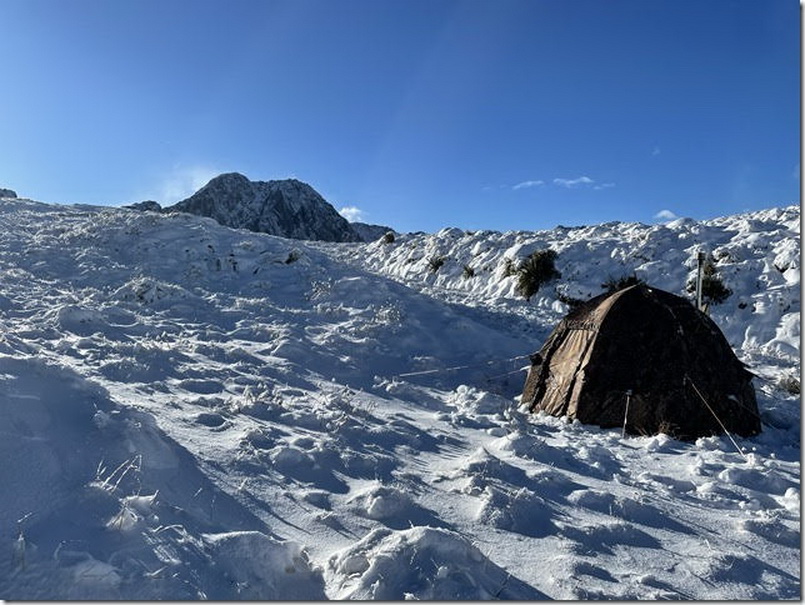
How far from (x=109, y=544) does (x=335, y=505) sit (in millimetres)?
1839

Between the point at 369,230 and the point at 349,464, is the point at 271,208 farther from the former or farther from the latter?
the point at 349,464

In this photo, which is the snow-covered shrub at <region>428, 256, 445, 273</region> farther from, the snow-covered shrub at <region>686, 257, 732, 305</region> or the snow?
the snow-covered shrub at <region>686, 257, 732, 305</region>

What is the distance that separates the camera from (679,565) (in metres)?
4.05

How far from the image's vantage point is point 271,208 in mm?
88062

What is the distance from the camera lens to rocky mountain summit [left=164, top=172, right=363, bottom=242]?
269ft

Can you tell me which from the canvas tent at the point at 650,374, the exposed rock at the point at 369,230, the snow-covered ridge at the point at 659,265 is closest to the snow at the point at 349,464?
the snow-covered ridge at the point at 659,265

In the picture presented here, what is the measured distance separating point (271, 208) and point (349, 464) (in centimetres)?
8674

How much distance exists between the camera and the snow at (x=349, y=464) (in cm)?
363

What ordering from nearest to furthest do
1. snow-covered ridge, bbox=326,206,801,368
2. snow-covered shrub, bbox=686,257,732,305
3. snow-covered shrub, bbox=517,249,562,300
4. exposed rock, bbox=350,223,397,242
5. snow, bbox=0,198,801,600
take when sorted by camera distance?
snow, bbox=0,198,801,600 → snow-covered ridge, bbox=326,206,801,368 → snow-covered shrub, bbox=686,257,732,305 → snow-covered shrub, bbox=517,249,562,300 → exposed rock, bbox=350,223,397,242

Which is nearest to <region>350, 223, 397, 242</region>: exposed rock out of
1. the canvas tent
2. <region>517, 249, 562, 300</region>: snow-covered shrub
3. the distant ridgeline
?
the distant ridgeline

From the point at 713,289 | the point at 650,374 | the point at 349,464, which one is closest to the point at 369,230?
the point at 713,289

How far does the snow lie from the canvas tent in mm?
332

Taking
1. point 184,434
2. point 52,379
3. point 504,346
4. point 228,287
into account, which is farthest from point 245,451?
point 228,287

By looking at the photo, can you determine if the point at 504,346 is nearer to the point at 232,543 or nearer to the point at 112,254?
the point at 232,543
